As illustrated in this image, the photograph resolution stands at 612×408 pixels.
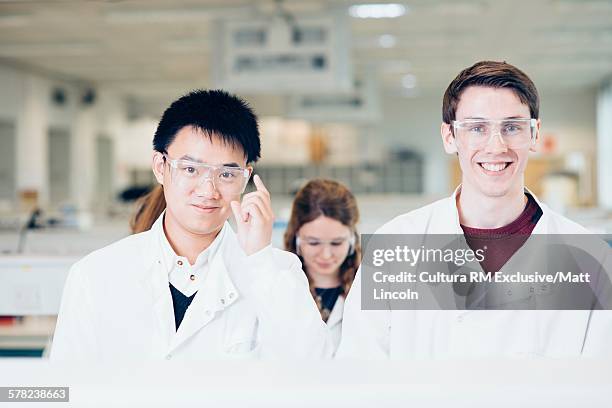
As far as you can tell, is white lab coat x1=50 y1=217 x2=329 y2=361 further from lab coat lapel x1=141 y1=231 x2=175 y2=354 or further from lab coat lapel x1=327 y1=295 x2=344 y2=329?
lab coat lapel x1=327 y1=295 x2=344 y2=329

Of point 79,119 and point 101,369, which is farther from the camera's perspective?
point 79,119

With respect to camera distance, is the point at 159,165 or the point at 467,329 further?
the point at 159,165

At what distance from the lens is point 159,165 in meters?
1.18

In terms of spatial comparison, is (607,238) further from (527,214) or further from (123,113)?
(123,113)

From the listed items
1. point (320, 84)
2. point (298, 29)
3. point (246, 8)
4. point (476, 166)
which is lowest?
point (476, 166)

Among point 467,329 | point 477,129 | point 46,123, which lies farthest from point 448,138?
point 46,123

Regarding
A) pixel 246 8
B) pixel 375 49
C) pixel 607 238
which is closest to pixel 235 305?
pixel 607 238

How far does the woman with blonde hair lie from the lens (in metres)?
1.54

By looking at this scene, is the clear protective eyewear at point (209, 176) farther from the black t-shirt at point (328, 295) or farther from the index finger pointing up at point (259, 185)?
the black t-shirt at point (328, 295)

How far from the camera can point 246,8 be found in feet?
20.4

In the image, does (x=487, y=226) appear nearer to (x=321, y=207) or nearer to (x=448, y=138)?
(x=448, y=138)

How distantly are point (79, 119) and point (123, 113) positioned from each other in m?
1.30

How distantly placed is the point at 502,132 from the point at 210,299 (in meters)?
0.53

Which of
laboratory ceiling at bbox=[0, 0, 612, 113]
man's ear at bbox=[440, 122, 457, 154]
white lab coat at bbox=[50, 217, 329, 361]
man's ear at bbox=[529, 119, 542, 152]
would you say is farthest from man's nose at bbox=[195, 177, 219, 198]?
laboratory ceiling at bbox=[0, 0, 612, 113]
